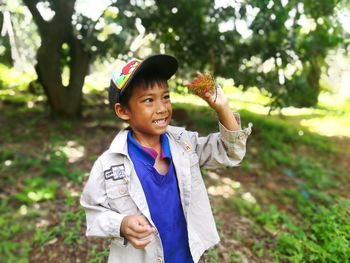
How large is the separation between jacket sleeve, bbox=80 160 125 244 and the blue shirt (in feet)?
0.64

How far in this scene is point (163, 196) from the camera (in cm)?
191

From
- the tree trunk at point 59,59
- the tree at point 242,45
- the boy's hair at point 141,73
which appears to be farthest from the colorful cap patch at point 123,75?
the tree trunk at point 59,59

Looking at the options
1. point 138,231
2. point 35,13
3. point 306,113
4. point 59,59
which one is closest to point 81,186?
point 59,59

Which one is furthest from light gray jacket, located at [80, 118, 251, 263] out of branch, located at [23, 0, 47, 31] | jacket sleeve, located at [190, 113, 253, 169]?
branch, located at [23, 0, 47, 31]

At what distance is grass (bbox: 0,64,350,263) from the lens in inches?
147

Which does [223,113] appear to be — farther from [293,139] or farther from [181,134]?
[293,139]

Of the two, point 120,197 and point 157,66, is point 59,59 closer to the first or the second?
point 157,66

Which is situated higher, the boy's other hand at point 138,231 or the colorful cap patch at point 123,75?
the colorful cap patch at point 123,75

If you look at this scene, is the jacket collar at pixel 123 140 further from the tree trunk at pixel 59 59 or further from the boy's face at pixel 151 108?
the tree trunk at pixel 59 59

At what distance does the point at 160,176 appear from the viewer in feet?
6.23

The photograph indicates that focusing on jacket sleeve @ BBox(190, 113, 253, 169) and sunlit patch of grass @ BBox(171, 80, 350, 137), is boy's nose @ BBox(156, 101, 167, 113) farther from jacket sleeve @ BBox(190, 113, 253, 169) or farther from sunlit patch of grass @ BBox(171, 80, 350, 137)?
sunlit patch of grass @ BBox(171, 80, 350, 137)

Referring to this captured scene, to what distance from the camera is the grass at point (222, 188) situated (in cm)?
373

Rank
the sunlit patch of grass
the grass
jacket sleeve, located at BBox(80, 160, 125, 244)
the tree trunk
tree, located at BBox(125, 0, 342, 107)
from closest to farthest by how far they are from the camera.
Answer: jacket sleeve, located at BBox(80, 160, 125, 244) < the grass < tree, located at BBox(125, 0, 342, 107) < the tree trunk < the sunlit patch of grass

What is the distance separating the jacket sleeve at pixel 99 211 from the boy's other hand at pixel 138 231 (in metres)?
0.06
